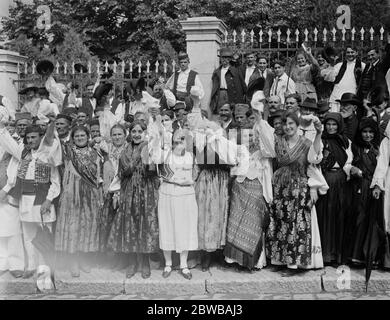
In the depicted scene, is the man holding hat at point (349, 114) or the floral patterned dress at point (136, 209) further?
the man holding hat at point (349, 114)

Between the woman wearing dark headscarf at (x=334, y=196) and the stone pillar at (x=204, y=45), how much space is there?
8.83 ft

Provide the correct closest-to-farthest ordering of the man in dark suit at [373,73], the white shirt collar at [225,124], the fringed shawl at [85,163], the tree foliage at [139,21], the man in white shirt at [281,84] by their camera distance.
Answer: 1. the fringed shawl at [85,163]
2. the white shirt collar at [225,124]
3. the man in dark suit at [373,73]
4. the man in white shirt at [281,84]
5. the tree foliage at [139,21]

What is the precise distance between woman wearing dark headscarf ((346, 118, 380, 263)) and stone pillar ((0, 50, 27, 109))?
712 cm

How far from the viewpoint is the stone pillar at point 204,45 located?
26.0 feet

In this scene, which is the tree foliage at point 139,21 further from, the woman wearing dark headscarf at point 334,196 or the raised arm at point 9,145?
the raised arm at point 9,145

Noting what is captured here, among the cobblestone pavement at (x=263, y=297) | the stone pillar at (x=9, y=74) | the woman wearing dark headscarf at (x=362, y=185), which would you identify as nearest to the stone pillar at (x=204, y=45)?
the woman wearing dark headscarf at (x=362, y=185)

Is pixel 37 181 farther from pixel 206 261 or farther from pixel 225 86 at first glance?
pixel 225 86

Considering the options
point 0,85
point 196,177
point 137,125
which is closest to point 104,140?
point 137,125

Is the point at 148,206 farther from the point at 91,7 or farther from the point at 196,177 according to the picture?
the point at 91,7

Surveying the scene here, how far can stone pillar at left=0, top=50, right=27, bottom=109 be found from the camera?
10.5 meters

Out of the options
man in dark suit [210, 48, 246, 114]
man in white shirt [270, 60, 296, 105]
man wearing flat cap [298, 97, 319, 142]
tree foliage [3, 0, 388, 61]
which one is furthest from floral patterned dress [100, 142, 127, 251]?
tree foliage [3, 0, 388, 61]

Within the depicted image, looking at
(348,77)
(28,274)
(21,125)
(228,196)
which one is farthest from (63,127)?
(348,77)

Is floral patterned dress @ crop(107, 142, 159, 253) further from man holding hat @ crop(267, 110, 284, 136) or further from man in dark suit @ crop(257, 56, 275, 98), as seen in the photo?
man in dark suit @ crop(257, 56, 275, 98)

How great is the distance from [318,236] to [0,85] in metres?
7.50
